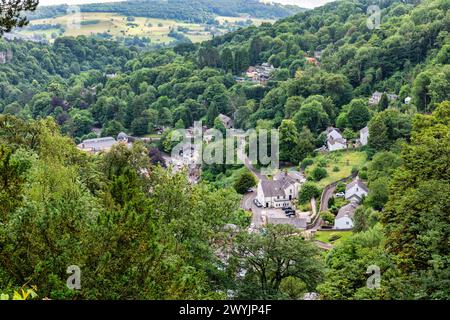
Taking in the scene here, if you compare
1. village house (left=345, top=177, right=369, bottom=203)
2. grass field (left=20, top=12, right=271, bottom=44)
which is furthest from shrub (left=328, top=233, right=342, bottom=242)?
grass field (left=20, top=12, right=271, bottom=44)

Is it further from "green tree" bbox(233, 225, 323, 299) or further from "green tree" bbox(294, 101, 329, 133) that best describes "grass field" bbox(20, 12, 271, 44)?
"green tree" bbox(233, 225, 323, 299)

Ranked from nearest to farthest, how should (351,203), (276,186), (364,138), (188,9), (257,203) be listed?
(351,203) < (276,186) < (257,203) < (364,138) < (188,9)

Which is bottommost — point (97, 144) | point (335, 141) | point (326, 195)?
point (97, 144)

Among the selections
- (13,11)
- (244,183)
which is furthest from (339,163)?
(13,11)

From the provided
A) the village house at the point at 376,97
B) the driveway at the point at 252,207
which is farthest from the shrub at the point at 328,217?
the village house at the point at 376,97

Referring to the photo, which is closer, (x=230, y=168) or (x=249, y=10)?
(x=230, y=168)

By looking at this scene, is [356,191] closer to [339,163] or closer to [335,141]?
[339,163]
